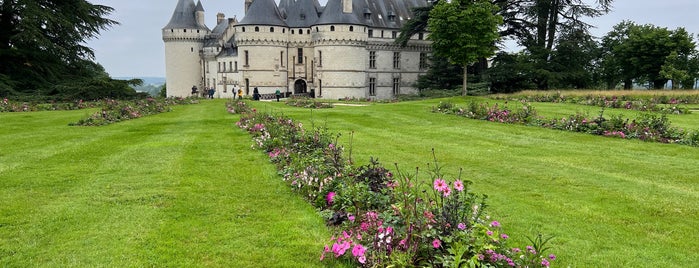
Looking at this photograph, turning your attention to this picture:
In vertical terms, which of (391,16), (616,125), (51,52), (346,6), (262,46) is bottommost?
(616,125)

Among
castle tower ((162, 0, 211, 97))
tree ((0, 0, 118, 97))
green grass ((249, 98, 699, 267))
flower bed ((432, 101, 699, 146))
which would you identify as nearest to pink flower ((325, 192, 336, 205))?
green grass ((249, 98, 699, 267))

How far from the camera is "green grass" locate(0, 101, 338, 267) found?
4.98 metres

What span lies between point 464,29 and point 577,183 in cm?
2752

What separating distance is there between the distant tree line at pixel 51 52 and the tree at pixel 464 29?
21.4 m

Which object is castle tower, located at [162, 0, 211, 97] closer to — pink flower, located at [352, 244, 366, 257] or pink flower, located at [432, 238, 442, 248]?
pink flower, located at [352, 244, 366, 257]

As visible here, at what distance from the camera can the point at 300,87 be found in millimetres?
54312

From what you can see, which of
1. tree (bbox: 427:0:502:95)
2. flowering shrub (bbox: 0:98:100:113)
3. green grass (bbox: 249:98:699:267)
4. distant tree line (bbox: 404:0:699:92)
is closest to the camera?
green grass (bbox: 249:98:699:267)

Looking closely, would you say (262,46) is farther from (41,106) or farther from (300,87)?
(41,106)

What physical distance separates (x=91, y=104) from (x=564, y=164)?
2302 centimetres

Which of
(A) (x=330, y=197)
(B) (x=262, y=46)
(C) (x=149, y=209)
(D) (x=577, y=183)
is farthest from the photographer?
(B) (x=262, y=46)

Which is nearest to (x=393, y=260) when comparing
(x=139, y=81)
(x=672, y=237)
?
(x=672, y=237)

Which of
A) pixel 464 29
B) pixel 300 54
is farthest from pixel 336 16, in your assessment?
pixel 464 29

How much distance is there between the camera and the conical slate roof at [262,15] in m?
48.0

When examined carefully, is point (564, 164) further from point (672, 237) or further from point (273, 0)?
point (273, 0)
